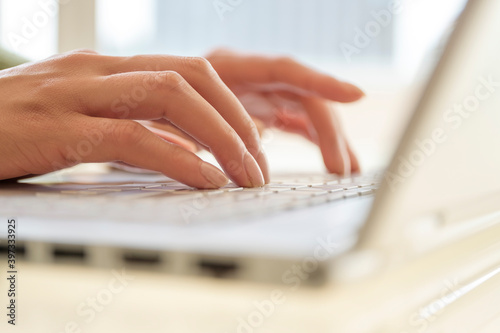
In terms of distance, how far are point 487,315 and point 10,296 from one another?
271mm

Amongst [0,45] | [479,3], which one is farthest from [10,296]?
[0,45]

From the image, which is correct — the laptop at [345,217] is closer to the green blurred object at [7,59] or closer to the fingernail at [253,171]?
the fingernail at [253,171]

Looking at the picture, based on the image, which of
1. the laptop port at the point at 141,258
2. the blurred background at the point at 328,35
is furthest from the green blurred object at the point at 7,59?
the blurred background at the point at 328,35

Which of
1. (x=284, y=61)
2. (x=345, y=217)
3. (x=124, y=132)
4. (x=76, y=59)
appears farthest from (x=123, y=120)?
(x=284, y=61)

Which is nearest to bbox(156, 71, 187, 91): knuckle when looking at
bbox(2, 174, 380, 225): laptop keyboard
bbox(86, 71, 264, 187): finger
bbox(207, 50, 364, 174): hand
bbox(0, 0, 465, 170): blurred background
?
bbox(86, 71, 264, 187): finger

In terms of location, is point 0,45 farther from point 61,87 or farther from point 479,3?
point 479,3

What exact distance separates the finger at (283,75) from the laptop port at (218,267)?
0.70m

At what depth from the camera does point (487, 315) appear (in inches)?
13.2

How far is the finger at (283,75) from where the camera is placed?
2.84 ft

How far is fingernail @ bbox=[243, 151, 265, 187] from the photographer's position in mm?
487

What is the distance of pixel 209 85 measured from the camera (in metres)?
0.54

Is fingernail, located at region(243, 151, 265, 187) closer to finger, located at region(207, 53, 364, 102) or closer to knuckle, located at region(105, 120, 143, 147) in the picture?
knuckle, located at region(105, 120, 143, 147)

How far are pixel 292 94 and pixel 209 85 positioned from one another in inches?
17.5

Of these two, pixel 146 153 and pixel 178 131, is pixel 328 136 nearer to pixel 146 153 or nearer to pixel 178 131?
pixel 178 131
